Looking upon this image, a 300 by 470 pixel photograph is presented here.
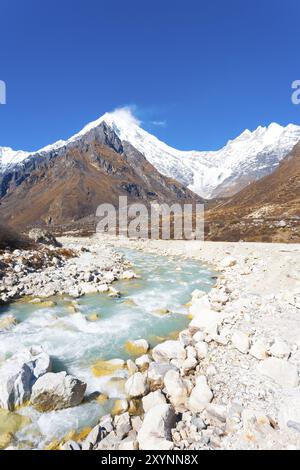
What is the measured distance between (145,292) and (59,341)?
9.41m

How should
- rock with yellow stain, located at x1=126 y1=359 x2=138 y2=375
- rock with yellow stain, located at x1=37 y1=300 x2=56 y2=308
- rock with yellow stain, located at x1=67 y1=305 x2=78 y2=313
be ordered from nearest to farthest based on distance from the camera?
rock with yellow stain, located at x1=126 y1=359 x2=138 y2=375 → rock with yellow stain, located at x1=67 y1=305 x2=78 y2=313 → rock with yellow stain, located at x1=37 y1=300 x2=56 y2=308

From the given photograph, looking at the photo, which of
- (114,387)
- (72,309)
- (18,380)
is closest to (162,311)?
(72,309)

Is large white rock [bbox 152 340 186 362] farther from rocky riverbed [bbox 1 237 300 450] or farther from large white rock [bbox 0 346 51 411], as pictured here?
large white rock [bbox 0 346 51 411]

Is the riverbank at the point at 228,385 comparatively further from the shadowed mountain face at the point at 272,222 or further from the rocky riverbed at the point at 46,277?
the shadowed mountain face at the point at 272,222

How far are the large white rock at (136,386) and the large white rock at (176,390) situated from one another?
69 cm

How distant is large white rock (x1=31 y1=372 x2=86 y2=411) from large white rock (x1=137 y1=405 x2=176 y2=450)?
7.95ft

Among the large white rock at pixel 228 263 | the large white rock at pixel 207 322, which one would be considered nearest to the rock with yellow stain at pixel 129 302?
the large white rock at pixel 207 322

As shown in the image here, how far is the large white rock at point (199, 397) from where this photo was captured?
791cm

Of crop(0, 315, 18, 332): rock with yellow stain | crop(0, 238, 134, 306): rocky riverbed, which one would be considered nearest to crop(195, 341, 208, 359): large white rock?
crop(0, 315, 18, 332): rock with yellow stain

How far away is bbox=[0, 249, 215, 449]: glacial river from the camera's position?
7.96 m

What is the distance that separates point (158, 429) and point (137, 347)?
5187 mm

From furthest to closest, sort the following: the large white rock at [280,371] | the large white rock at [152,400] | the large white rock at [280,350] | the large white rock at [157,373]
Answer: the large white rock at [280,350]
the large white rock at [157,373]
the large white rock at [280,371]
the large white rock at [152,400]

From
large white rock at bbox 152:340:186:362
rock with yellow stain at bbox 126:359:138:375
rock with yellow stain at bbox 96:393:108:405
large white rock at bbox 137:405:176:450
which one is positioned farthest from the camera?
large white rock at bbox 152:340:186:362
